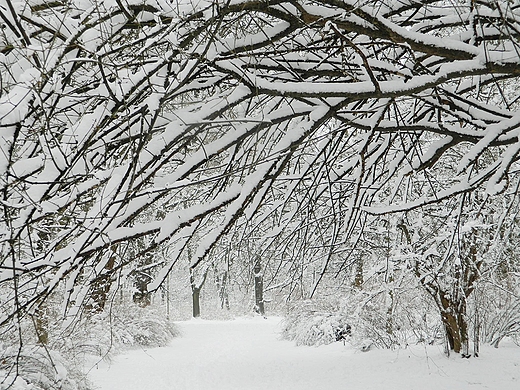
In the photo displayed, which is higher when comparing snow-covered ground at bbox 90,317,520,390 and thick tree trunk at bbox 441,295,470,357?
thick tree trunk at bbox 441,295,470,357

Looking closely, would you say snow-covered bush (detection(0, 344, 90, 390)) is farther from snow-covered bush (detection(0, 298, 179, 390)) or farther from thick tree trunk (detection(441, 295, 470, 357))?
thick tree trunk (detection(441, 295, 470, 357))

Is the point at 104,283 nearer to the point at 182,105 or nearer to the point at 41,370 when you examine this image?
the point at 182,105

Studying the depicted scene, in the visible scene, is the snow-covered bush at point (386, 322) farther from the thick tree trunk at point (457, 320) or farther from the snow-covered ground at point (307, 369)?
the thick tree trunk at point (457, 320)

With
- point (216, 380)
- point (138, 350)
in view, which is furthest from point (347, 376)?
point (138, 350)

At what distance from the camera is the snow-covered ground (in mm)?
6332

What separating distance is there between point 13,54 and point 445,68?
1.58 metres

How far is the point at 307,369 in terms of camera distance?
8.39m

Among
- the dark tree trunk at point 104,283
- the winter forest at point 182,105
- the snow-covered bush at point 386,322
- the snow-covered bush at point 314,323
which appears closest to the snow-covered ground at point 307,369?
the snow-covered bush at point 386,322

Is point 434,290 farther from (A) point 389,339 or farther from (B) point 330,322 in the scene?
(B) point 330,322

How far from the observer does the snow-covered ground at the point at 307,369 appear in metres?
6.33

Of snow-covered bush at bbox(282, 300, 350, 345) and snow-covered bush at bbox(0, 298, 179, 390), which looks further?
snow-covered bush at bbox(282, 300, 350, 345)

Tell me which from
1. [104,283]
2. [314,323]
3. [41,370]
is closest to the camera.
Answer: [104,283]

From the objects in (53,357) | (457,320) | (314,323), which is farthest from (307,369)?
(53,357)

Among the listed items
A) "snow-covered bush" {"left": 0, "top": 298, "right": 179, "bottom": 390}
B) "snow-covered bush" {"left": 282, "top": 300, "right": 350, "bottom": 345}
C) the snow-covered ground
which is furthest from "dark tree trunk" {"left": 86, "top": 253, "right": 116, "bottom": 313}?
"snow-covered bush" {"left": 282, "top": 300, "right": 350, "bottom": 345}
